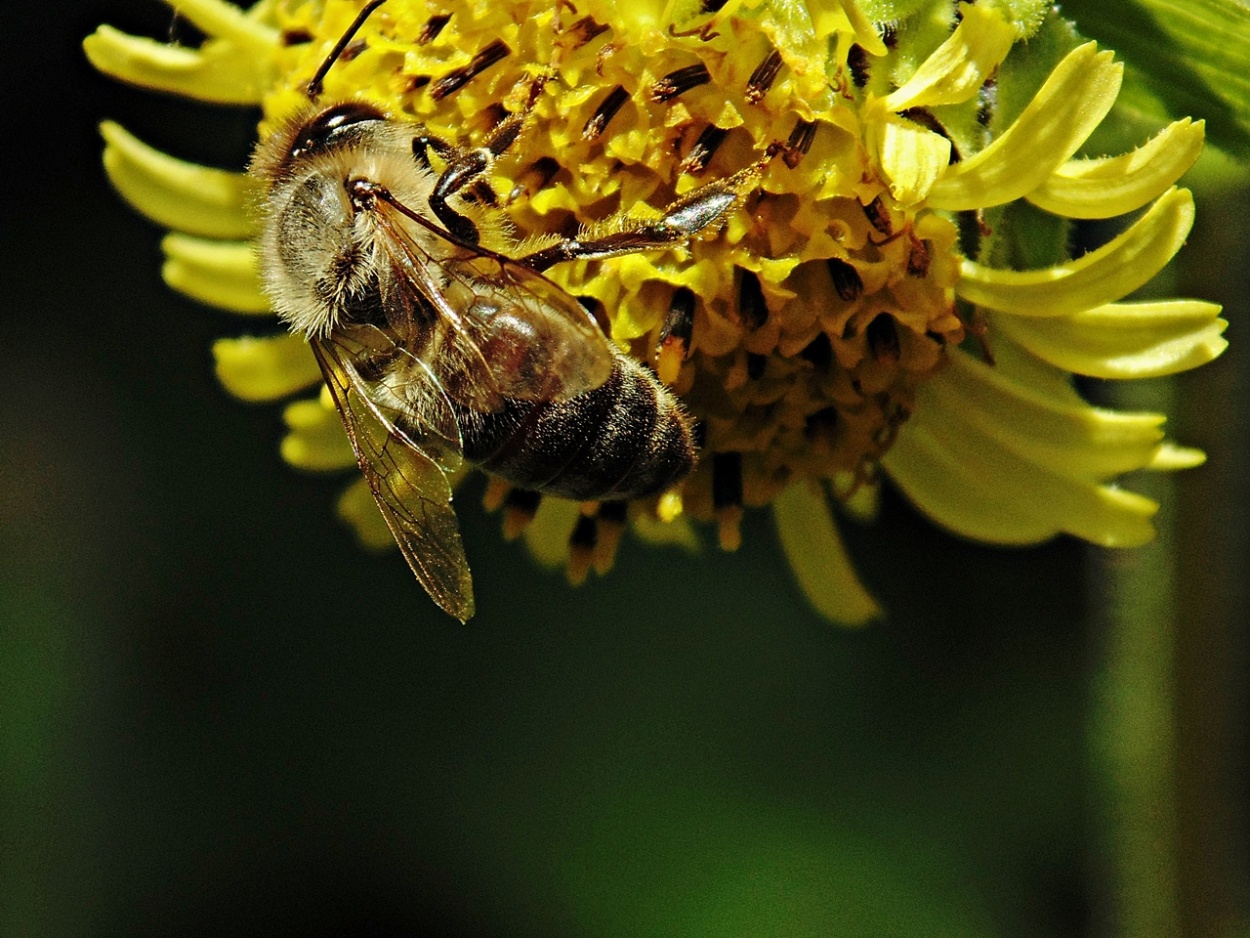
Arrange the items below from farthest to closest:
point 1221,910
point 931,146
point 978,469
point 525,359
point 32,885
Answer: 1. point 32,885
2. point 1221,910
3. point 978,469
4. point 931,146
5. point 525,359

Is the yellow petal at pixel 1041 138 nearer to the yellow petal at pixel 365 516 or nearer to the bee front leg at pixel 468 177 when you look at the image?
the bee front leg at pixel 468 177

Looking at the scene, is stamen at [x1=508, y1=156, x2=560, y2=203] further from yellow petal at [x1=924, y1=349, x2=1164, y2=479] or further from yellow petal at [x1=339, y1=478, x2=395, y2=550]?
yellow petal at [x1=339, y1=478, x2=395, y2=550]

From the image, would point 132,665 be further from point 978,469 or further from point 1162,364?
point 1162,364

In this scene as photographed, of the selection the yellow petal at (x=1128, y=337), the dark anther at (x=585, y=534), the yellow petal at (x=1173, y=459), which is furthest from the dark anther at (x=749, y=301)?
the yellow petal at (x=1173, y=459)

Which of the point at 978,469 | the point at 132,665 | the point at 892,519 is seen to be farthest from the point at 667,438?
the point at 132,665

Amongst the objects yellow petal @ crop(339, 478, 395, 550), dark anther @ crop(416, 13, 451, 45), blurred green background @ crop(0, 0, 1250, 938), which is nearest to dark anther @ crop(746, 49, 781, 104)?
dark anther @ crop(416, 13, 451, 45)

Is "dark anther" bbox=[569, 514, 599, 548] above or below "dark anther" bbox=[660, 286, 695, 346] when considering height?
below
